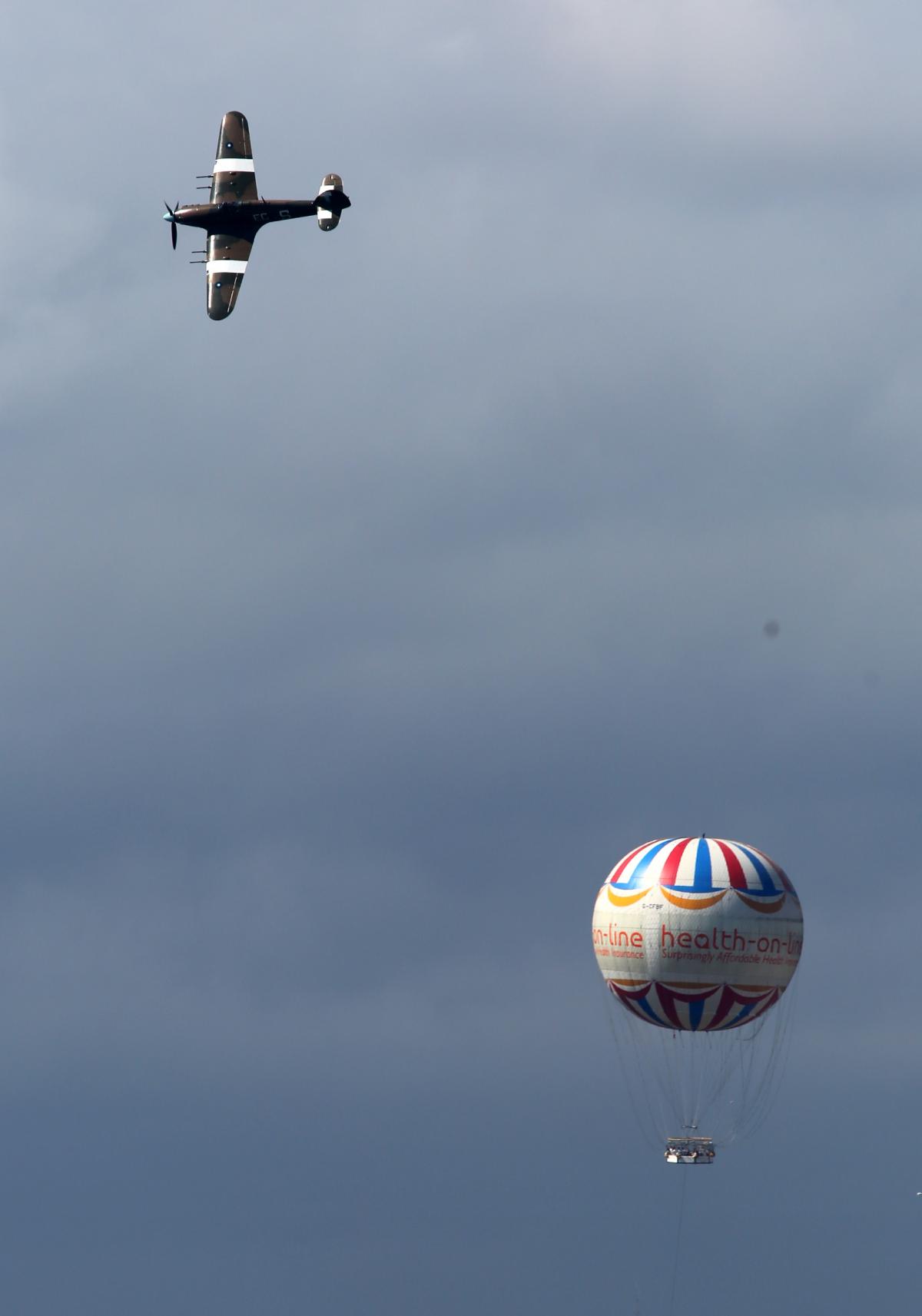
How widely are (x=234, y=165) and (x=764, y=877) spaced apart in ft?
156

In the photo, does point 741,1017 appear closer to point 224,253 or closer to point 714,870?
point 714,870

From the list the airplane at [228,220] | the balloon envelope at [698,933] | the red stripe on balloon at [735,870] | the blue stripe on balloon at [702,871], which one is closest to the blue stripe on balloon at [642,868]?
the balloon envelope at [698,933]

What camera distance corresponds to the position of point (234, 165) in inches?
3723

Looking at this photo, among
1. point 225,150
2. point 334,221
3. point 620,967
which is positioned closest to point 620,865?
point 620,967

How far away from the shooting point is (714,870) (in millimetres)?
85000

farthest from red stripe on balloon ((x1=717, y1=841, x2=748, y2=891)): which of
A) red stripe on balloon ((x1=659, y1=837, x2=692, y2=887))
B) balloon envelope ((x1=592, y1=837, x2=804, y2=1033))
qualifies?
red stripe on balloon ((x1=659, y1=837, x2=692, y2=887))

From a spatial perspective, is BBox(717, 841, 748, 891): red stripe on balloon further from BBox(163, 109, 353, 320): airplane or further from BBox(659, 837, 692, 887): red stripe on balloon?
BBox(163, 109, 353, 320): airplane

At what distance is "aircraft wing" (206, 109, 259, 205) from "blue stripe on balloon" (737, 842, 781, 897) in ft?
142

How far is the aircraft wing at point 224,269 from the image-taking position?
91.1 metres

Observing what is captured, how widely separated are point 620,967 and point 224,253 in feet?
140

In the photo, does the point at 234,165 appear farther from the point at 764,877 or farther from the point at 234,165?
the point at 764,877

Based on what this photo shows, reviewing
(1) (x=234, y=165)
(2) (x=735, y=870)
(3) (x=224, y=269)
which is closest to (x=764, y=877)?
(2) (x=735, y=870)

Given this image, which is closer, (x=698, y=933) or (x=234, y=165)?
(x=698, y=933)

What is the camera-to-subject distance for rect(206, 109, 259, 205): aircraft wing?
93000 mm
